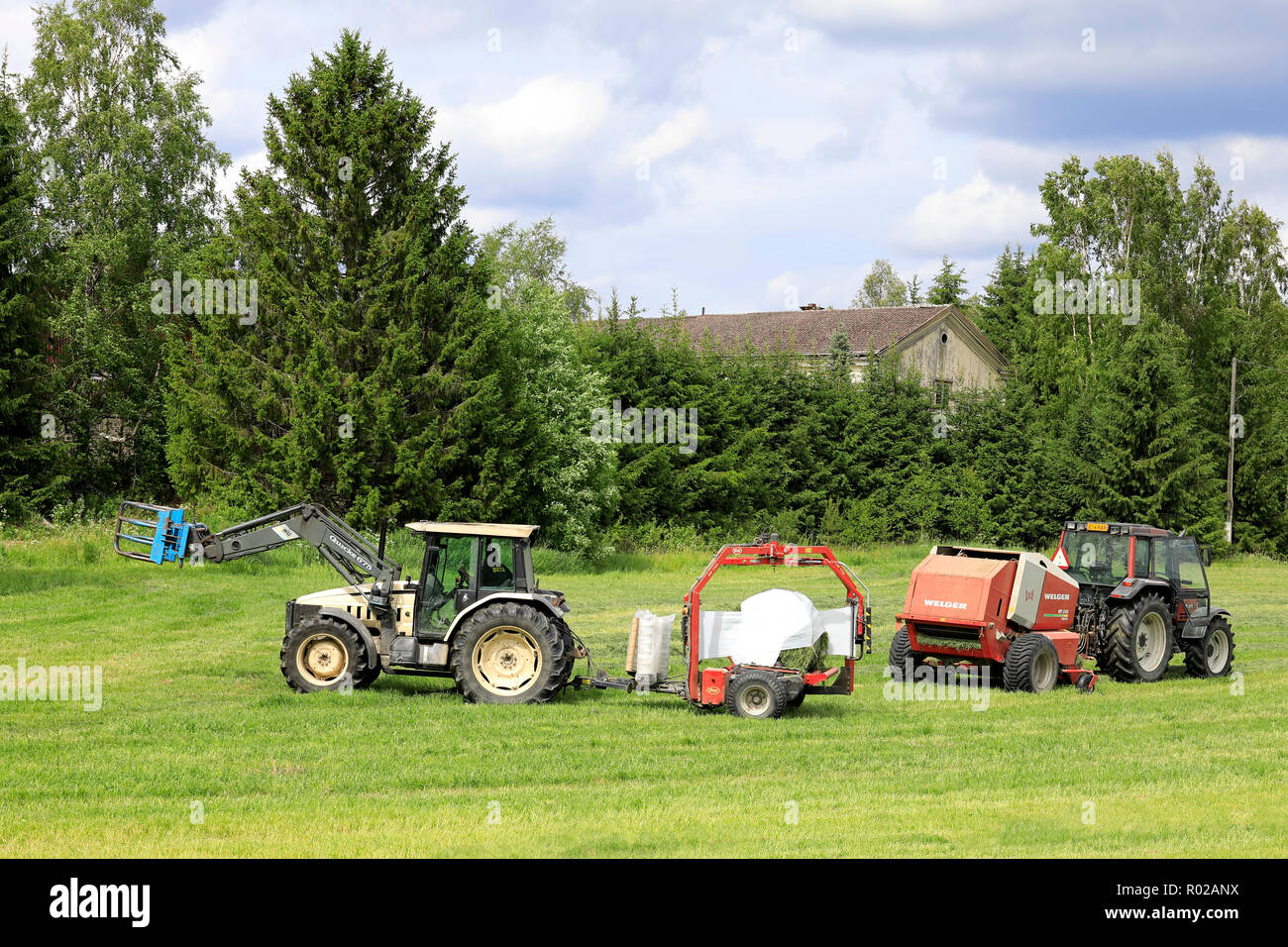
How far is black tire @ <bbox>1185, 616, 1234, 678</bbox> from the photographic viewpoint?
16.9 m

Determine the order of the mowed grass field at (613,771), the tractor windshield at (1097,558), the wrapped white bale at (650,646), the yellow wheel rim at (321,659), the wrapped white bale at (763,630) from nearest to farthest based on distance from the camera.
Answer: the mowed grass field at (613,771)
the wrapped white bale at (763,630)
the wrapped white bale at (650,646)
the yellow wheel rim at (321,659)
the tractor windshield at (1097,558)

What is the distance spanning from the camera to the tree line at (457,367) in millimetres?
31406

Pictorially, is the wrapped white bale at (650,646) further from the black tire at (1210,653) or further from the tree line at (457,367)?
the tree line at (457,367)

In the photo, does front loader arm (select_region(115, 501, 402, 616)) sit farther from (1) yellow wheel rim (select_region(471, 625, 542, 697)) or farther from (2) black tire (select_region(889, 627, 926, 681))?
(2) black tire (select_region(889, 627, 926, 681))

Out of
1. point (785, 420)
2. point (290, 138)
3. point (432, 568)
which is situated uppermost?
point (290, 138)

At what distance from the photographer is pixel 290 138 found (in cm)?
3172

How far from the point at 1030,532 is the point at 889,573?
10.8 m

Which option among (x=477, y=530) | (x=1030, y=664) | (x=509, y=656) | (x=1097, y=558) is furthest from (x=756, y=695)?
(x=1097, y=558)

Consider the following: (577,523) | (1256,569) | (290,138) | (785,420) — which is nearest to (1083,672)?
(577,523)

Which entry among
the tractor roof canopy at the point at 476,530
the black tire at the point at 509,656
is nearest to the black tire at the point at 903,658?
the black tire at the point at 509,656

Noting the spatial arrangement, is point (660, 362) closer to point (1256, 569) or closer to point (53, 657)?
point (1256, 569)

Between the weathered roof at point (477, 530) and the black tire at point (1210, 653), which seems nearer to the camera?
the weathered roof at point (477, 530)

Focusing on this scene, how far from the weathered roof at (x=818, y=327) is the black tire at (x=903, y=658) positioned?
30.9 metres

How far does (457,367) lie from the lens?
1251 inches
